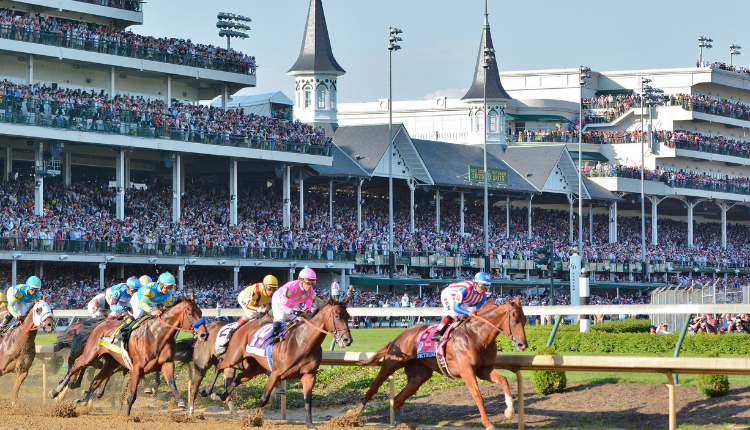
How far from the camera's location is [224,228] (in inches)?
1469

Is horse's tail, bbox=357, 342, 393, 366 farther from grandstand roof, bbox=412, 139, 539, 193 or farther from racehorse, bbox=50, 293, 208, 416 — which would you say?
grandstand roof, bbox=412, 139, 539, 193

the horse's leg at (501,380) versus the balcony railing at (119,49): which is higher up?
the balcony railing at (119,49)

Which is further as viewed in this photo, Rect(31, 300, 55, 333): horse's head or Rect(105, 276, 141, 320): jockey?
Rect(105, 276, 141, 320): jockey

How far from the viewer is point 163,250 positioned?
113ft

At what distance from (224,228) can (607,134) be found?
108ft

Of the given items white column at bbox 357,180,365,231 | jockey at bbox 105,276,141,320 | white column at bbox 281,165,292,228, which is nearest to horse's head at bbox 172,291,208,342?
jockey at bbox 105,276,141,320

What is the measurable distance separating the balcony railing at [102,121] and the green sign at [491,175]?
39.1ft

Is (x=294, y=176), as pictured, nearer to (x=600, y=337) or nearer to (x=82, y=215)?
(x=82, y=215)

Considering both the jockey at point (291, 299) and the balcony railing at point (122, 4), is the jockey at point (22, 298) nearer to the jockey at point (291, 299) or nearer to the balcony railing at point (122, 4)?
the jockey at point (291, 299)

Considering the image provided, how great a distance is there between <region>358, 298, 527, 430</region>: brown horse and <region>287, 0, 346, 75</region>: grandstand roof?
127 feet

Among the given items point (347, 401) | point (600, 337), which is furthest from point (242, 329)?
point (600, 337)

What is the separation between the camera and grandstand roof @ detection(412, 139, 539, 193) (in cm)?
4753

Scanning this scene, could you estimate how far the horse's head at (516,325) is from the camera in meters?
11.4

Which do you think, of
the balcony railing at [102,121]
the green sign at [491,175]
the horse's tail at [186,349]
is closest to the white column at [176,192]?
the balcony railing at [102,121]
